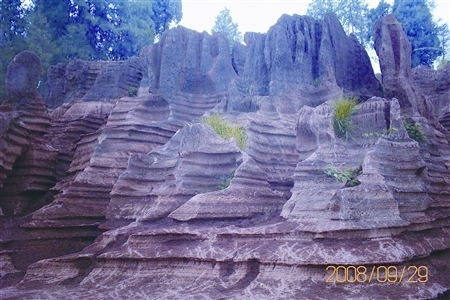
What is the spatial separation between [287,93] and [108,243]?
5757 millimetres

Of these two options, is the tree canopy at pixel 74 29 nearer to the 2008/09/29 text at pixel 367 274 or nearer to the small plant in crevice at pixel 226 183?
the small plant in crevice at pixel 226 183

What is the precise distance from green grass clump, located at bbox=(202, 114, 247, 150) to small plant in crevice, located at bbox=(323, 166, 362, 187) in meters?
2.62

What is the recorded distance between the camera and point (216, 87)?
1429cm

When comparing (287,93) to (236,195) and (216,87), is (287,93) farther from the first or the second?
(236,195)

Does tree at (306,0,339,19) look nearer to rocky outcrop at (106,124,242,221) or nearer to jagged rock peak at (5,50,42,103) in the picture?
jagged rock peak at (5,50,42,103)

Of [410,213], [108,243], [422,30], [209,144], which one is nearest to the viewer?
[410,213]

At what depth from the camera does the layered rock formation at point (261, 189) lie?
6785 millimetres

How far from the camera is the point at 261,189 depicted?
29.8 ft

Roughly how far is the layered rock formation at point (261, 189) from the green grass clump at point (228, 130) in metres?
0.18

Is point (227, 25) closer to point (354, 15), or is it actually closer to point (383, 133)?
point (354, 15)

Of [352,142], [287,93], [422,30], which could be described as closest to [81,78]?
[287,93]

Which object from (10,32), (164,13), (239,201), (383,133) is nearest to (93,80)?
(10,32)

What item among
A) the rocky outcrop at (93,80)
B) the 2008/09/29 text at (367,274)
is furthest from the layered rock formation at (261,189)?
the rocky outcrop at (93,80)

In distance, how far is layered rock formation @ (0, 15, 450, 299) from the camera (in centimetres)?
679
